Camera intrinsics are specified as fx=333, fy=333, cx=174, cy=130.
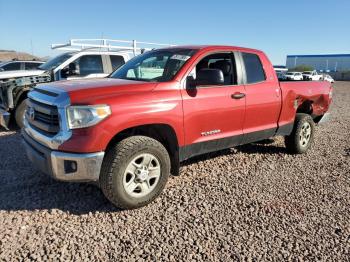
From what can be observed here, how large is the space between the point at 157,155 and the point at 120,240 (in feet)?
3.40

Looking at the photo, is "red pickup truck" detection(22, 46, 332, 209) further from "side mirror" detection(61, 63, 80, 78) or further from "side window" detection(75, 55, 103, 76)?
"side window" detection(75, 55, 103, 76)

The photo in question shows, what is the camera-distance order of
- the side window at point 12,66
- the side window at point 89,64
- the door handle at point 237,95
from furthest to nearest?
1. the side window at point 12,66
2. the side window at point 89,64
3. the door handle at point 237,95

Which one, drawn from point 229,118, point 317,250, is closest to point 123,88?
point 229,118

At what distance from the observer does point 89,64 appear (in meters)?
8.92

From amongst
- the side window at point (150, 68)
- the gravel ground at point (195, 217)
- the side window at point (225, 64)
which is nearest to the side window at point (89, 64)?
the gravel ground at point (195, 217)

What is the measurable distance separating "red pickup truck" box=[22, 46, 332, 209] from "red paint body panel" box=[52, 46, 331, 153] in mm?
11

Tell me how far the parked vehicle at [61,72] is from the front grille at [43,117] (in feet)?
12.2

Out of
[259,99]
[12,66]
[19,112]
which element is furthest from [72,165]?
[12,66]

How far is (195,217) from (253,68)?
103 inches

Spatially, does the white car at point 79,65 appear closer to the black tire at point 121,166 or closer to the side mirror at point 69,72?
the side mirror at point 69,72

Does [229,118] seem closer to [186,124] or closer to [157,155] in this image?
[186,124]

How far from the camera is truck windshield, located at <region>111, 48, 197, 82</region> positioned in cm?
425

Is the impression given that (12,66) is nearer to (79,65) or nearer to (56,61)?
(56,61)

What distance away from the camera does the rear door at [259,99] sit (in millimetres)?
4898
